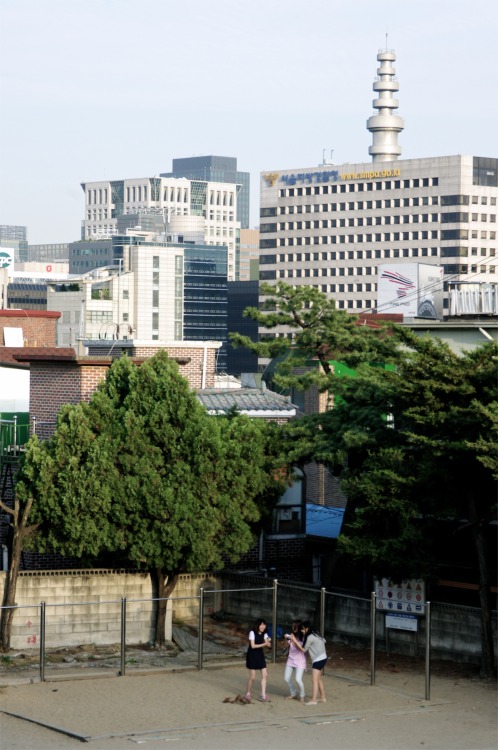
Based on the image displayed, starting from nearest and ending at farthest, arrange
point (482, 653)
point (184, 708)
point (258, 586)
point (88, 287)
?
point (184, 708), point (482, 653), point (258, 586), point (88, 287)

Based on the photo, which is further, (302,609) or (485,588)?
(302,609)

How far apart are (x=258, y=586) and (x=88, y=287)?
165 meters

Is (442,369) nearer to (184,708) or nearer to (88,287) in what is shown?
(184,708)

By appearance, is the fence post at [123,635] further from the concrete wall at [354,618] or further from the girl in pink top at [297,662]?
the girl in pink top at [297,662]

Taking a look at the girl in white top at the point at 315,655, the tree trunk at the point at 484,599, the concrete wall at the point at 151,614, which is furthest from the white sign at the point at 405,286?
the girl in white top at the point at 315,655

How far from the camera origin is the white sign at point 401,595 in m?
28.1

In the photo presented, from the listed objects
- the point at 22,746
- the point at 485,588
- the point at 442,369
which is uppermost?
the point at 442,369

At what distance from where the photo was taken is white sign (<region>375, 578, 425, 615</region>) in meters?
28.1

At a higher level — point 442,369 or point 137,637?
point 442,369

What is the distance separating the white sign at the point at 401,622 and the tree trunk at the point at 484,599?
202 cm

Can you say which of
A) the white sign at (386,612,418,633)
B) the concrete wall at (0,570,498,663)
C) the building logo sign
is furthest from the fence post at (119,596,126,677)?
the building logo sign

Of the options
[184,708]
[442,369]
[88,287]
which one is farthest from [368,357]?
[88,287]

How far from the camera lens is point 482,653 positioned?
86.2ft

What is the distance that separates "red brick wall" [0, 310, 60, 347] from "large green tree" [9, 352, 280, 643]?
28.2 metres
